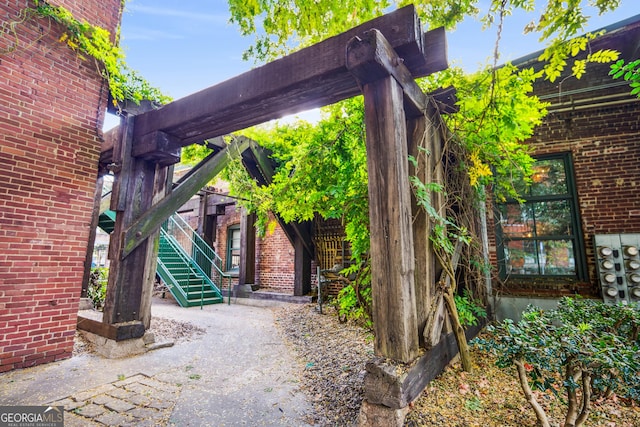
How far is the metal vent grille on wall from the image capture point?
4.35 m

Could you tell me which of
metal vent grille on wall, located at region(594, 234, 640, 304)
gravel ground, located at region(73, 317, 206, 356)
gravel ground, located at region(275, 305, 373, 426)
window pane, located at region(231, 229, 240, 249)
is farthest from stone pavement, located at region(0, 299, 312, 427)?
window pane, located at region(231, 229, 240, 249)

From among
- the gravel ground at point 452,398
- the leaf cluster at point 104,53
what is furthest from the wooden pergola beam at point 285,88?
the gravel ground at point 452,398

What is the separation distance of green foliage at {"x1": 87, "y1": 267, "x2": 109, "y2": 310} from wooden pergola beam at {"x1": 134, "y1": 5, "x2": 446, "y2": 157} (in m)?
4.20

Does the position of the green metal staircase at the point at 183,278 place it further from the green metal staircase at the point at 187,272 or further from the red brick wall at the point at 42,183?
the red brick wall at the point at 42,183

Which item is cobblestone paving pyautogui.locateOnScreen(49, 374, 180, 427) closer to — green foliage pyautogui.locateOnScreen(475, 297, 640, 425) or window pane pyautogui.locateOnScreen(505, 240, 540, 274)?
green foliage pyautogui.locateOnScreen(475, 297, 640, 425)

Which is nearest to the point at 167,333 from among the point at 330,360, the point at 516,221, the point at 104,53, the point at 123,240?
the point at 123,240

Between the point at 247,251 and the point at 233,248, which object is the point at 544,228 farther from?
the point at 233,248

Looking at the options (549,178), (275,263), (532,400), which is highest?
(549,178)

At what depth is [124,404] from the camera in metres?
2.54

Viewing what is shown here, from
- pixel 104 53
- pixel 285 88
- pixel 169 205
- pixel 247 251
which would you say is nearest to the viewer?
pixel 285 88

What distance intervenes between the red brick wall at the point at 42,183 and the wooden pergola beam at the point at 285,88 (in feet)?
2.64

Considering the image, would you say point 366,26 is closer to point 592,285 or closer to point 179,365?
point 179,365

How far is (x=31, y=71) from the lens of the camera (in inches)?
138

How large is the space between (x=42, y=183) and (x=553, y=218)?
7459 mm
